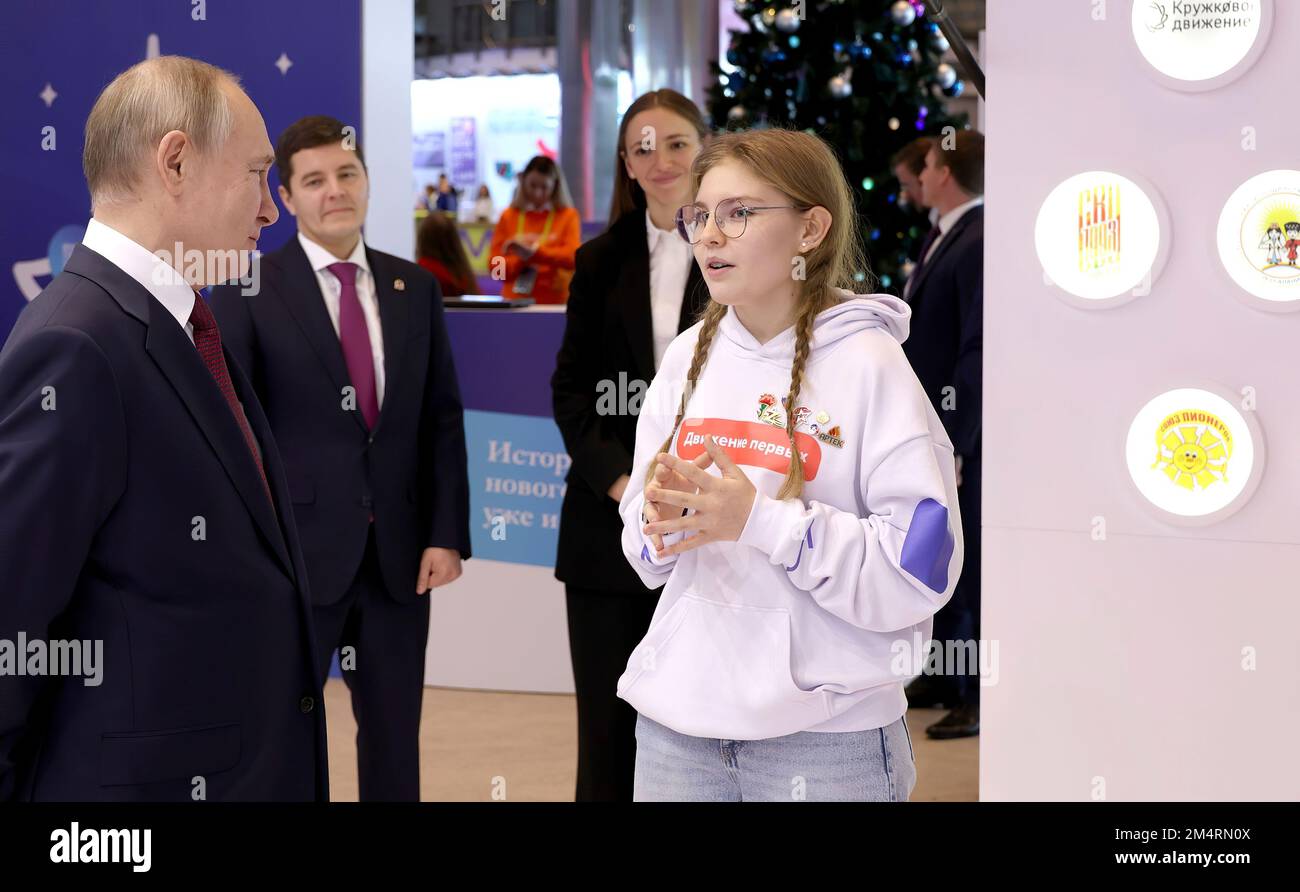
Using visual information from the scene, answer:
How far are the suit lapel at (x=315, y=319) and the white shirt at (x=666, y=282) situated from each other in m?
0.66

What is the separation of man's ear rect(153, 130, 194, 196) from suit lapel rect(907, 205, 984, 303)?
3179 mm

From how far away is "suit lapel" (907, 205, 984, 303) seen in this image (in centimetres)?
451

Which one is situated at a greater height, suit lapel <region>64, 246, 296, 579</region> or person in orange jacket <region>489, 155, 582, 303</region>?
person in orange jacket <region>489, 155, 582, 303</region>

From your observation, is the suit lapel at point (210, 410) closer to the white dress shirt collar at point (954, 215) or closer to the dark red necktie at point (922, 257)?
the dark red necktie at point (922, 257)

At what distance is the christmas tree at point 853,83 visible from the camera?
4.73m

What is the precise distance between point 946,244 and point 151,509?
3468 mm

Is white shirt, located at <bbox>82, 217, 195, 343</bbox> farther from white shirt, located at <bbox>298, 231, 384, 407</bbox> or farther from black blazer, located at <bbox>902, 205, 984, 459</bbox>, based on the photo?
black blazer, located at <bbox>902, 205, 984, 459</bbox>

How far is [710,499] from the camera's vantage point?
174cm

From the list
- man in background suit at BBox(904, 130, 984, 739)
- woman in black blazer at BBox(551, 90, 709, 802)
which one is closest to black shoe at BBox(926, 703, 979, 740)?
man in background suit at BBox(904, 130, 984, 739)

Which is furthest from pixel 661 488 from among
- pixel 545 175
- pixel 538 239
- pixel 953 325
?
pixel 545 175

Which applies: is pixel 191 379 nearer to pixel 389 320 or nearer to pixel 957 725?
pixel 389 320

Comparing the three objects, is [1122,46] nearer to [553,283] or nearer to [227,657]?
[227,657]

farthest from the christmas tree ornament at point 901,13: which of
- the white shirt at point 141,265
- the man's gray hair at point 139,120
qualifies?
the white shirt at point 141,265

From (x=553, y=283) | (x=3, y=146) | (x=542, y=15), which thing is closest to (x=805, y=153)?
(x=553, y=283)
